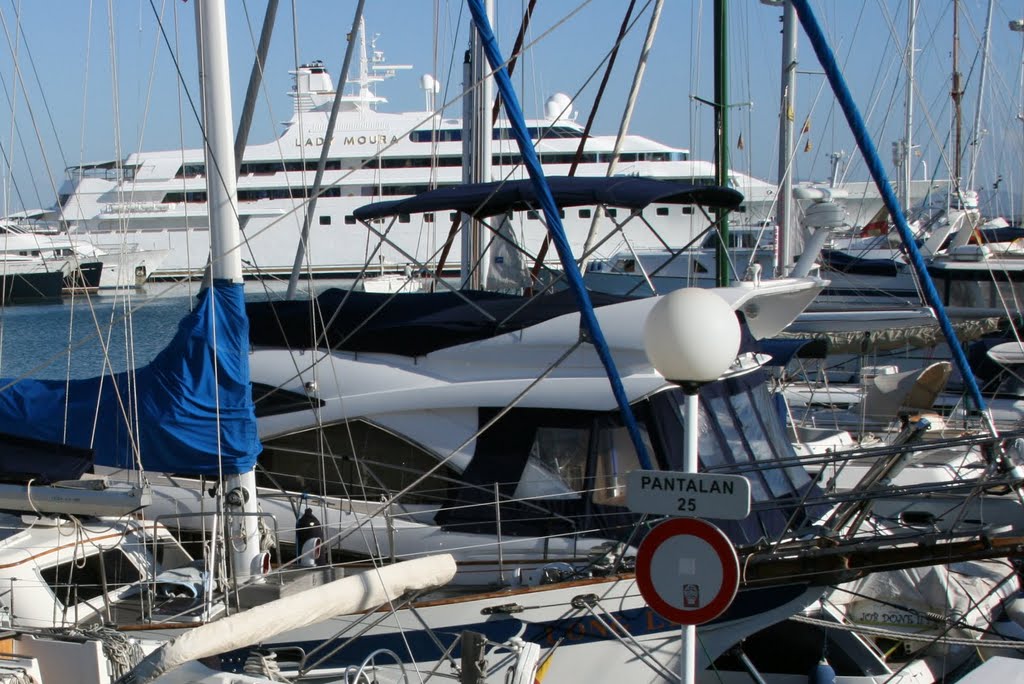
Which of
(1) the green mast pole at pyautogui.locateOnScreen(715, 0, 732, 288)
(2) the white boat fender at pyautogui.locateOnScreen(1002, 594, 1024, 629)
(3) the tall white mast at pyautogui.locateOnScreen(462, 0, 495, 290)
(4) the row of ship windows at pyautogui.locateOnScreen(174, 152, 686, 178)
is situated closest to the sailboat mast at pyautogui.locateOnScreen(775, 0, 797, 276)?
(1) the green mast pole at pyautogui.locateOnScreen(715, 0, 732, 288)

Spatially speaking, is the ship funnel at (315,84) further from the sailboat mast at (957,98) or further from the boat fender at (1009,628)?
the boat fender at (1009,628)

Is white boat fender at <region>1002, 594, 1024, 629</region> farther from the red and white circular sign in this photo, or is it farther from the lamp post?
the red and white circular sign

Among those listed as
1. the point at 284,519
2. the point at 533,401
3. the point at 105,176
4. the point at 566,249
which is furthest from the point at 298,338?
the point at 105,176

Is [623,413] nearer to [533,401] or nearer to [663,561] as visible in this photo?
[533,401]

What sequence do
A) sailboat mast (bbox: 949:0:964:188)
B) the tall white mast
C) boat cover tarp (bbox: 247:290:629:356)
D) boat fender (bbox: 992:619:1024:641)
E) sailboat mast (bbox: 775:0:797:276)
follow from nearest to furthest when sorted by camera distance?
boat cover tarp (bbox: 247:290:629:356), boat fender (bbox: 992:619:1024:641), the tall white mast, sailboat mast (bbox: 775:0:797:276), sailboat mast (bbox: 949:0:964:188)

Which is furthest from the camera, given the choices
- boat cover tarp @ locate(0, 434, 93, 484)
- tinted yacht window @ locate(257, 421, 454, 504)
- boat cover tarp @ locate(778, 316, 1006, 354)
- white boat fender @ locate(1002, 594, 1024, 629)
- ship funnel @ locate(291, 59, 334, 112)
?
ship funnel @ locate(291, 59, 334, 112)

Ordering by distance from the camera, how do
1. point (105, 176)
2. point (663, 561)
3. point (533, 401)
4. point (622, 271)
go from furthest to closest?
point (105, 176) → point (622, 271) → point (533, 401) → point (663, 561)

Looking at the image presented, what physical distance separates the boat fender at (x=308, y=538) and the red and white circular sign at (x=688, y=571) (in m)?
3.69

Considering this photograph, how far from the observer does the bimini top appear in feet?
27.5

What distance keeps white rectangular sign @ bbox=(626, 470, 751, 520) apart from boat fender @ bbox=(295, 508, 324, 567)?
367 cm

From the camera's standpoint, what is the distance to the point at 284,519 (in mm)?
8656

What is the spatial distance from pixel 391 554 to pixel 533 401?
149cm

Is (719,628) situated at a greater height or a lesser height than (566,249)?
lesser

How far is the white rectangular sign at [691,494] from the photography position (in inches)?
162
